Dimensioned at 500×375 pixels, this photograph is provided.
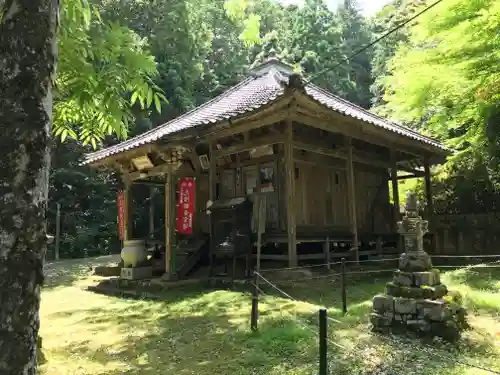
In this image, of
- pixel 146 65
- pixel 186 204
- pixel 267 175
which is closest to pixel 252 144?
pixel 267 175

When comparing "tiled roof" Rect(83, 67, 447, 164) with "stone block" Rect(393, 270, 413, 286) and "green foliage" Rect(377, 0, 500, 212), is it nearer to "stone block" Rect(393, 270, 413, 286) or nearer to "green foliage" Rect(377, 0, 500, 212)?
"green foliage" Rect(377, 0, 500, 212)

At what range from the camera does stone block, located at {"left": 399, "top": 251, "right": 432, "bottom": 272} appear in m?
6.02

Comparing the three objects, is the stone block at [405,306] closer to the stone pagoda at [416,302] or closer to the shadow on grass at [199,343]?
the stone pagoda at [416,302]

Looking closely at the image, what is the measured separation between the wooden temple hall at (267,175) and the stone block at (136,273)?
39.3 inches

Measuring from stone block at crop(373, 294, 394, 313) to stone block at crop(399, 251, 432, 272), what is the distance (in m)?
0.48

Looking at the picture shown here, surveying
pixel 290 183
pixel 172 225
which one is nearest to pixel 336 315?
pixel 290 183

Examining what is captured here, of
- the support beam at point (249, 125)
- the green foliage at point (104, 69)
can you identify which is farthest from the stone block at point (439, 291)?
the support beam at point (249, 125)

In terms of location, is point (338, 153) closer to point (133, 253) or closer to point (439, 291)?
point (439, 291)

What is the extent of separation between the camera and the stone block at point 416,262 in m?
6.02

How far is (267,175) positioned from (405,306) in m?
6.17

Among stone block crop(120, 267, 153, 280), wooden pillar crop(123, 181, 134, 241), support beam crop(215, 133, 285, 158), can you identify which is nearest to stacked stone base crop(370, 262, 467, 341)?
support beam crop(215, 133, 285, 158)

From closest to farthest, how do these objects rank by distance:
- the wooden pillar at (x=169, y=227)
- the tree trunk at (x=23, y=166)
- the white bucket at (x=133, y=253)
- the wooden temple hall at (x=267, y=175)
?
1. the tree trunk at (x=23, y=166)
2. the wooden temple hall at (x=267, y=175)
3. the wooden pillar at (x=169, y=227)
4. the white bucket at (x=133, y=253)

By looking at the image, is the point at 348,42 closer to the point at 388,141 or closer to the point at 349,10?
the point at 349,10

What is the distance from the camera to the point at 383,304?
6.09 metres
